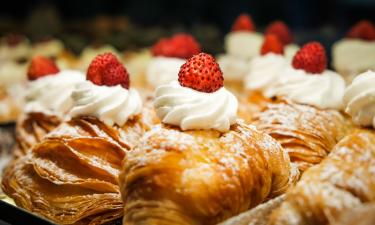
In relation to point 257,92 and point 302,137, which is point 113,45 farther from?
point 302,137

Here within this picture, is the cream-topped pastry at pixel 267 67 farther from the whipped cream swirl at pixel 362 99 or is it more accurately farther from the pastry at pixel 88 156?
the whipped cream swirl at pixel 362 99

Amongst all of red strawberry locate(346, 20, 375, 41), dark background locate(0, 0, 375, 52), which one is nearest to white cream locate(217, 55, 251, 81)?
dark background locate(0, 0, 375, 52)

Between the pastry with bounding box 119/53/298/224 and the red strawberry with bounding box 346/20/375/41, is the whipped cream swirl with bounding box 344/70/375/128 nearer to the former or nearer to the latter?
the pastry with bounding box 119/53/298/224

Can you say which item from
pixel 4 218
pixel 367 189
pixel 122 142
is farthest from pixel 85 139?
pixel 367 189

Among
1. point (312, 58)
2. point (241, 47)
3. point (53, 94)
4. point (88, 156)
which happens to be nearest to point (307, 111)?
point (312, 58)

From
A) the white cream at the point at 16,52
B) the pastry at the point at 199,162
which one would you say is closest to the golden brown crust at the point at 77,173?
the pastry at the point at 199,162

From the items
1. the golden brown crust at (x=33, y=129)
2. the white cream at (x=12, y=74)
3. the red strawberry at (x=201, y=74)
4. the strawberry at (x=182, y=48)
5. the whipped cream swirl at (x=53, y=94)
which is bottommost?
the white cream at (x=12, y=74)

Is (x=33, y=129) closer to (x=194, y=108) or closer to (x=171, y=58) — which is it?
(x=171, y=58)
